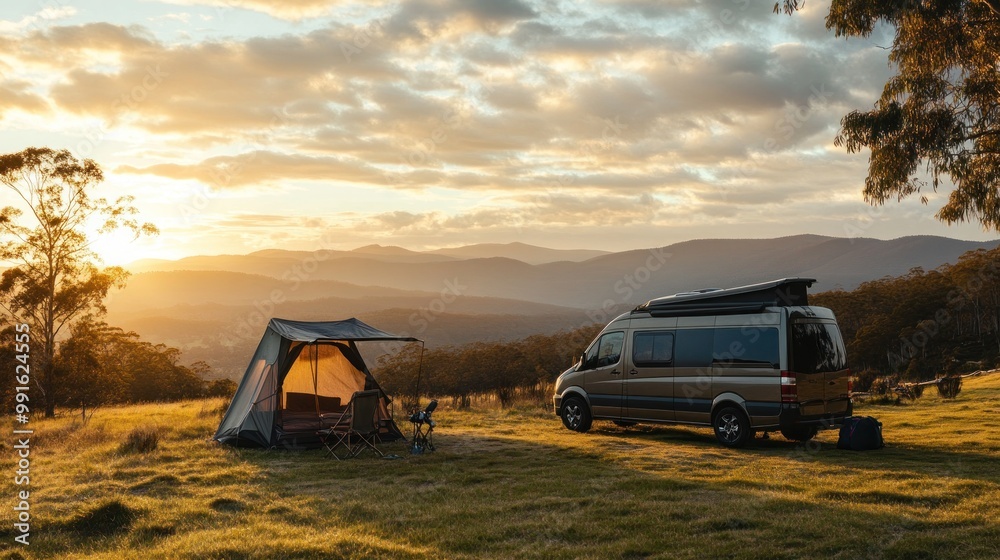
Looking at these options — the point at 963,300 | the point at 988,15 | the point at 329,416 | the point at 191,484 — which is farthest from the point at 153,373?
the point at 963,300

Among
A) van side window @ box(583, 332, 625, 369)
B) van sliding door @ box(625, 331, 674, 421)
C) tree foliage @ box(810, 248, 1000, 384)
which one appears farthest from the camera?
tree foliage @ box(810, 248, 1000, 384)

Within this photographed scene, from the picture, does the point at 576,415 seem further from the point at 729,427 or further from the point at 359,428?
the point at 359,428

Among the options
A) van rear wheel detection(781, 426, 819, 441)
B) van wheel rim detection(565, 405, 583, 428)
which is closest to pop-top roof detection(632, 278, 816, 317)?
van rear wheel detection(781, 426, 819, 441)

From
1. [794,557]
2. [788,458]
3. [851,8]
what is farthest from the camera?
[851,8]

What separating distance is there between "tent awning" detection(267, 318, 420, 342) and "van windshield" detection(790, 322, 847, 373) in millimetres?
6679

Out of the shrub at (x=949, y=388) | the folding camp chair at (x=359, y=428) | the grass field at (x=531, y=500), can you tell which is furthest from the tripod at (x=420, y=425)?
the shrub at (x=949, y=388)

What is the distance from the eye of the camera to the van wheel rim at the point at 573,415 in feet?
49.2

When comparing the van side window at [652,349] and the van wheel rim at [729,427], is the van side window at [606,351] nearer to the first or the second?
the van side window at [652,349]

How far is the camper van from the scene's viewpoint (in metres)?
11.9

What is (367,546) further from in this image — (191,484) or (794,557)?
(191,484)

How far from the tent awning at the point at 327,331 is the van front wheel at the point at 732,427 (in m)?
5.66

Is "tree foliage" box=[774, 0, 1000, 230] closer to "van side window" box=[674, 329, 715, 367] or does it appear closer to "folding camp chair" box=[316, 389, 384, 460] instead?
"van side window" box=[674, 329, 715, 367]

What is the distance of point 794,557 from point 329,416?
10.7m

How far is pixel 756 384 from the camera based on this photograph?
39.8 ft
